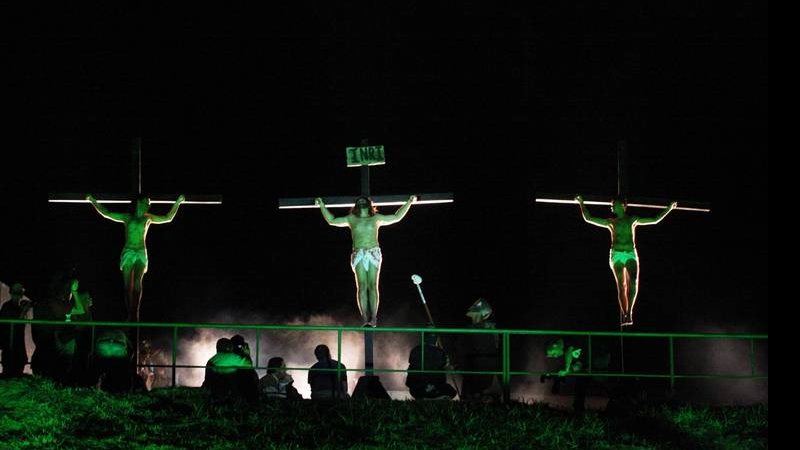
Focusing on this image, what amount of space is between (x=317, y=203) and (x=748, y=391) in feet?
41.3

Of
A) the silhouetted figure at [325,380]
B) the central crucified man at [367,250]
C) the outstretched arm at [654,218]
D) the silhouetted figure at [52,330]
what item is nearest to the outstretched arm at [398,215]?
the central crucified man at [367,250]

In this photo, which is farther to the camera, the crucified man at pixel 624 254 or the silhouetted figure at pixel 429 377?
the crucified man at pixel 624 254

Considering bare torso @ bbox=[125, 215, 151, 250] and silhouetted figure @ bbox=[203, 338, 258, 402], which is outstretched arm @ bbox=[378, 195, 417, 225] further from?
silhouetted figure @ bbox=[203, 338, 258, 402]

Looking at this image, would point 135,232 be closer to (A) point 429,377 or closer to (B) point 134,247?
(B) point 134,247

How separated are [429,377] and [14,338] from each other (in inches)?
202

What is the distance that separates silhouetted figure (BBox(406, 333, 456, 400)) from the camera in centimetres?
1395

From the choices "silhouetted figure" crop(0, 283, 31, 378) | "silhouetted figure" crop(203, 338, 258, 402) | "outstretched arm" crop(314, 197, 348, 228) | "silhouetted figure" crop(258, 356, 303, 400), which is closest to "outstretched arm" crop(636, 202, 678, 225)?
"outstretched arm" crop(314, 197, 348, 228)

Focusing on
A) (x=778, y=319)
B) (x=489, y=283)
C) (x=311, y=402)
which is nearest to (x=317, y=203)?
(x=311, y=402)

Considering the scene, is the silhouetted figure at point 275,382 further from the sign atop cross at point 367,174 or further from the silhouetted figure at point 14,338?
the silhouetted figure at point 14,338

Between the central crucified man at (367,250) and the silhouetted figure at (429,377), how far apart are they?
1.78 metres

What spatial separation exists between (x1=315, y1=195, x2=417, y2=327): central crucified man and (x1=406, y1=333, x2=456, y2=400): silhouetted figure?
1782 millimetres

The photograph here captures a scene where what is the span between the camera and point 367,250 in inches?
624

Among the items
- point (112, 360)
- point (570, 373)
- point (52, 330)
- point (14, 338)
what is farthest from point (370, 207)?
point (14, 338)

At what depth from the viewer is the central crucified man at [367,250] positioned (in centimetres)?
1580
